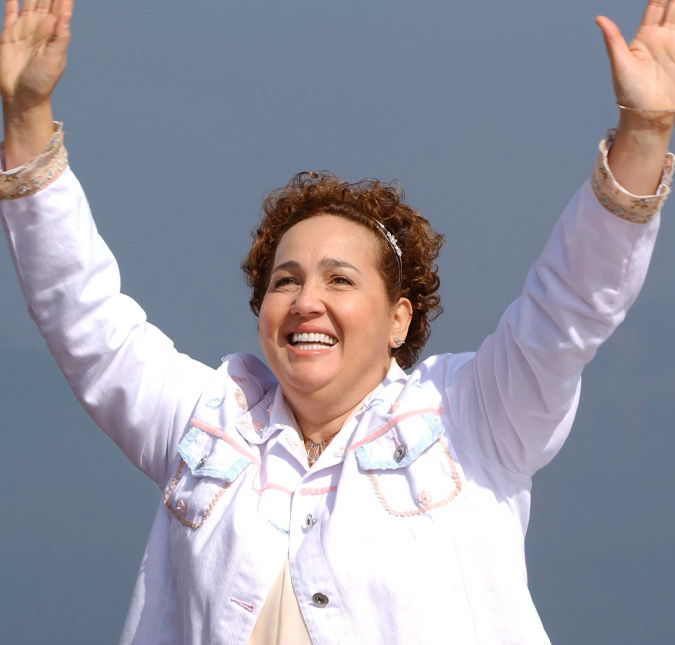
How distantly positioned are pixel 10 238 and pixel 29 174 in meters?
0.13

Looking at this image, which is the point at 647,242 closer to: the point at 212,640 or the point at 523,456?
the point at 523,456

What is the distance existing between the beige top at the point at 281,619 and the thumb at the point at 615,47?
0.96m

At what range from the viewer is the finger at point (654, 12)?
190 cm

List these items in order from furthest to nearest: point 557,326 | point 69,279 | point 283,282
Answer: point 283,282, point 69,279, point 557,326

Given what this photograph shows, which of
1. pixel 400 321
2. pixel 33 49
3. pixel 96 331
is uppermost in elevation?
pixel 33 49

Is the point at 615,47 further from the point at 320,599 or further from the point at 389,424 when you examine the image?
the point at 320,599

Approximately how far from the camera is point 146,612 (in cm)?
227

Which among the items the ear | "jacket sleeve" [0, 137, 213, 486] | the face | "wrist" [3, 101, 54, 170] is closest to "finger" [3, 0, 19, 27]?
"wrist" [3, 101, 54, 170]

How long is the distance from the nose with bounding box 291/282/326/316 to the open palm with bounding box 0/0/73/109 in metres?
0.56

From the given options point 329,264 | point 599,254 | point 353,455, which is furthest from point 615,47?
point 353,455

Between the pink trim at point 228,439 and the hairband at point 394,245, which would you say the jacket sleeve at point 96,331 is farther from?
the hairband at point 394,245

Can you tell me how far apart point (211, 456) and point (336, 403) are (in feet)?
0.81

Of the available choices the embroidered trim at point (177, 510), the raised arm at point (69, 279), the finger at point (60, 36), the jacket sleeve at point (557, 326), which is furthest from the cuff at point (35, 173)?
the jacket sleeve at point (557, 326)

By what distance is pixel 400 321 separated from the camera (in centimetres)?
247
